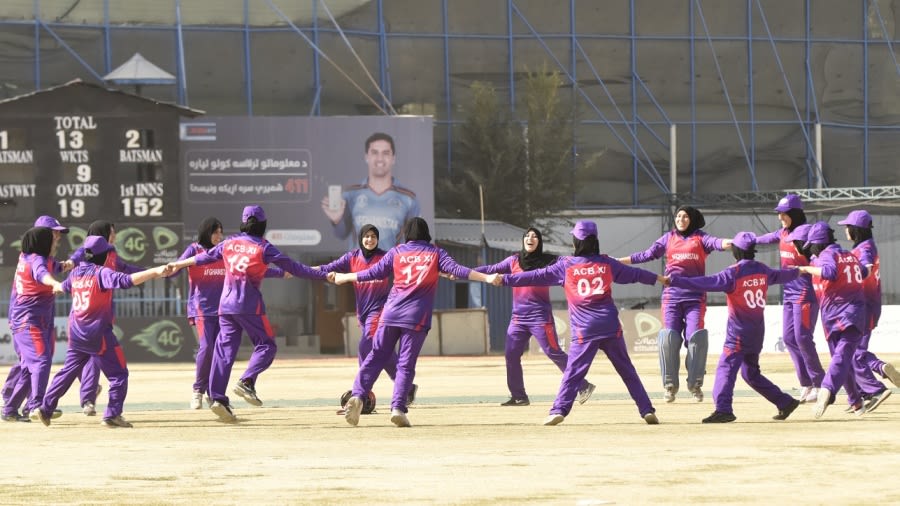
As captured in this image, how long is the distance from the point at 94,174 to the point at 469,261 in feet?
44.9

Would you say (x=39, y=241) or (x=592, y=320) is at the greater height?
(x=39, y=241)

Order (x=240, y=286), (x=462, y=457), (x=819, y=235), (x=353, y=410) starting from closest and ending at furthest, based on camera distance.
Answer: (x=462, y=457)
(x=353, y=410)
(x=819, y=235)
(x=240, y=286)

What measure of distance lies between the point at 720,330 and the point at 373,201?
Answer: 1067 centimetres

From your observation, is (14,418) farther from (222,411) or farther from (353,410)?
(353,410)

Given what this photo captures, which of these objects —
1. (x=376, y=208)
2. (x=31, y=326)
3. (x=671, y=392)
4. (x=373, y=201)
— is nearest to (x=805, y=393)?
(x=671, y=392)

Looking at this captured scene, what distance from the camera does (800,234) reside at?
59.8 feet

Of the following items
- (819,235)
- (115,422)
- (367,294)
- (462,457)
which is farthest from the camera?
(367,294)

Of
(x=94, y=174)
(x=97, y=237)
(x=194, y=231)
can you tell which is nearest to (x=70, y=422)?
(x=97, y=237)

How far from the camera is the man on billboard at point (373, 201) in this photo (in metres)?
42.3

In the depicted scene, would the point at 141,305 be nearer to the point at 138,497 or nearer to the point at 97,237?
the point at 97,237

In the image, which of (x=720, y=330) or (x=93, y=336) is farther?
(x=720, y=330)

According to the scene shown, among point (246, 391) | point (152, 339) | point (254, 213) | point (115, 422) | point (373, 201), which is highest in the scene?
point (254, 213)

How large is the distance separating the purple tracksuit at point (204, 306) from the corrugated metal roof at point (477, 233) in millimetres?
26877

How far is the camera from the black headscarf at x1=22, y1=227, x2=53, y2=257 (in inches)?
686
